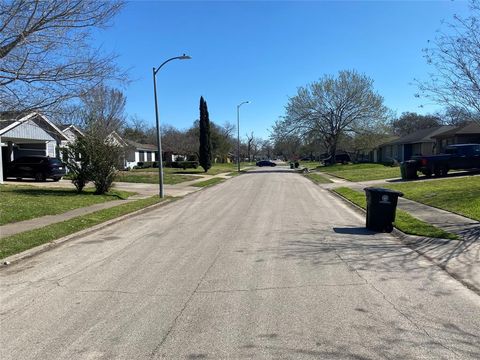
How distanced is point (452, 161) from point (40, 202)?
23585 mm

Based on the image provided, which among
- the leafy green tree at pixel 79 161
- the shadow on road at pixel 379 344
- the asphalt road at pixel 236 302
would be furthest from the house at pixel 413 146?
the shadow on road at pixel 379 344

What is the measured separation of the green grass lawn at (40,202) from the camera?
46.7ft

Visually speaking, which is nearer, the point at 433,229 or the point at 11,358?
the point at 11,358

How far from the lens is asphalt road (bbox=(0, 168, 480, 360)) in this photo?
4535 mm

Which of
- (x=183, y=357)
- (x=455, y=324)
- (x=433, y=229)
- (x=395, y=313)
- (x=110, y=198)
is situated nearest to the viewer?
(x=183, y=357)

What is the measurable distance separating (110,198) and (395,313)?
17346 mm

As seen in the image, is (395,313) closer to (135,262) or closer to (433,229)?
(135,262)

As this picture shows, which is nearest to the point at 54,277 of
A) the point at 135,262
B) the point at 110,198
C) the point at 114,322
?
the point at 135,262

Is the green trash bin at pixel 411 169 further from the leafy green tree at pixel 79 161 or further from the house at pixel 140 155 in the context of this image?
the house at pixel 140 155

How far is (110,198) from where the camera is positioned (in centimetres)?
2112

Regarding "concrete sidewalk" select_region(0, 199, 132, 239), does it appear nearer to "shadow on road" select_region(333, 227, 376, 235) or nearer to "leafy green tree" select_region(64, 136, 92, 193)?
"leafy green tree" select_region(64, 136, 92, 193)

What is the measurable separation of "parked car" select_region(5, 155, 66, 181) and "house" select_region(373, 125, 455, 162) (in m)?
34.0

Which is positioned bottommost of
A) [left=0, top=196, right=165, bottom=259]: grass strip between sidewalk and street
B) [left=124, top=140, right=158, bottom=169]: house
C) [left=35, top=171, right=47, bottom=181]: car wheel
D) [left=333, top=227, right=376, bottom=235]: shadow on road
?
[left=333, top=227, right=376, bottom=235]: shadow on road

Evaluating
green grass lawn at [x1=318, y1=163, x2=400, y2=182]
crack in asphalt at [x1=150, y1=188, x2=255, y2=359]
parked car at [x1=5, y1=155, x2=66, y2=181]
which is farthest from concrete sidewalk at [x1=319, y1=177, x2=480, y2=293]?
parked car at [x1=5, y1=155, x2=66, y2=181]
